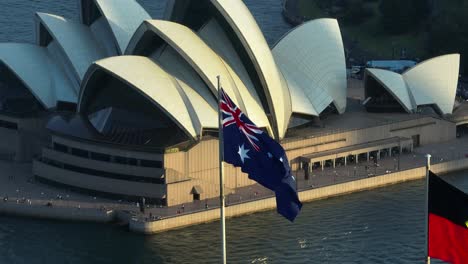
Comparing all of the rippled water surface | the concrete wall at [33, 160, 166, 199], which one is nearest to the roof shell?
the rippled water surface

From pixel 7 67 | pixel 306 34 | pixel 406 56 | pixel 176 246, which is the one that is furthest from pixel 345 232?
pixel 406 56

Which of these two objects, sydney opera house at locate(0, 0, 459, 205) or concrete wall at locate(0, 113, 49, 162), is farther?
concrete wall at locate(0, 113, 49, 162)

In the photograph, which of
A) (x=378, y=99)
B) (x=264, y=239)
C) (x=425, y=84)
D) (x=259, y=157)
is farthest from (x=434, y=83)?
(x=259, y=157)

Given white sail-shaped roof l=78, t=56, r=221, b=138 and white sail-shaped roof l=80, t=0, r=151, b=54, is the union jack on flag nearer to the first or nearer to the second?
white sail-shaped roof l=78, t=56, r=221, b=138

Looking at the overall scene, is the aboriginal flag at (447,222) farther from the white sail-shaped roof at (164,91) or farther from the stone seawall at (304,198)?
the white sail-shaped roof at (164,91)

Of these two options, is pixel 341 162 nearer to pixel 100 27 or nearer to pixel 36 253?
pixel 100 27

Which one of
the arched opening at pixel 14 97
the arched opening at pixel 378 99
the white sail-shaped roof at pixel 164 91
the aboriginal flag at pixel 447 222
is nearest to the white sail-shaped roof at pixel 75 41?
the arched opening at pixel 14 97

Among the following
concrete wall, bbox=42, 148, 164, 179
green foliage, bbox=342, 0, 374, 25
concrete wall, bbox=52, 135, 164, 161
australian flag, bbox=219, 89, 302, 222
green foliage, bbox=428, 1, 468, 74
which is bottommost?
australian flag, bbox=219, 89, 302, 222
